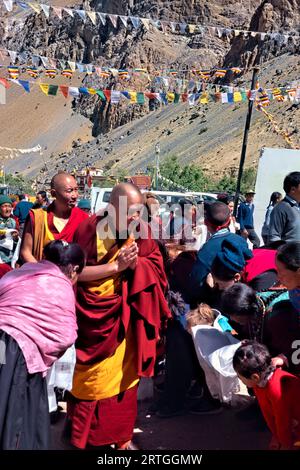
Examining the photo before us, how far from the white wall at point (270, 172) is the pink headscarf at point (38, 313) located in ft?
26.1

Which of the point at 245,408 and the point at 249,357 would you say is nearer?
the point at 249,357

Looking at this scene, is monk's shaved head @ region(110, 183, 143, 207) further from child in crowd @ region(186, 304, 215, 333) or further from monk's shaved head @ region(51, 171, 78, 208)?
child in crowd @ region(186, 304, 215, 333)

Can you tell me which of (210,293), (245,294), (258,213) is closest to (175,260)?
(210,293)

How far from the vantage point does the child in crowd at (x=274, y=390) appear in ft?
10.4

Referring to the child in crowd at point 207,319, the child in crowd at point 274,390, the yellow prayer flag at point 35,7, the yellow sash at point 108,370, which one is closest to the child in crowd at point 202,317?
the child in crowd at point 207,319

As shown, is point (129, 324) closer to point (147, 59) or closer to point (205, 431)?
point (205, 431)

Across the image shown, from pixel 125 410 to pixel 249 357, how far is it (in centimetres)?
96

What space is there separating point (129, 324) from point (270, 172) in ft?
24.0

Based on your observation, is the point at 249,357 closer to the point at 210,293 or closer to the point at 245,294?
the point at 245,294

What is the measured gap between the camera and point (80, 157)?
75812mm

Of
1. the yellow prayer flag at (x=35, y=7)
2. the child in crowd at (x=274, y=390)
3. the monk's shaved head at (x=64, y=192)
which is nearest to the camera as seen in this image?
the child in crowd at (x=274, y=390)

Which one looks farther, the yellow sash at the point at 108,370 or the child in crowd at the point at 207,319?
the child in crowd at the point at 207,319

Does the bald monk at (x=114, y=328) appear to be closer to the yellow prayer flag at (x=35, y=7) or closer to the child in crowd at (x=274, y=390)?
the child in crowd at (x=274, y=390)

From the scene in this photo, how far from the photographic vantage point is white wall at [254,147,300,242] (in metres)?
10.2
